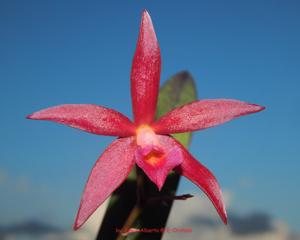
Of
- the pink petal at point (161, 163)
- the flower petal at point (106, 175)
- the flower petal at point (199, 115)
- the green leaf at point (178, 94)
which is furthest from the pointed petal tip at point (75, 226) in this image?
the green leaf at point (178, 94)

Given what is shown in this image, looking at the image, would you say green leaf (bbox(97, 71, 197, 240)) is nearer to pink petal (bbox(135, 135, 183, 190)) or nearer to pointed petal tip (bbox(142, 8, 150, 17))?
pink petal (bbox(135, 135, 183, 190))

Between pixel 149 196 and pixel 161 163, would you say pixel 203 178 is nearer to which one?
pixel 161 163

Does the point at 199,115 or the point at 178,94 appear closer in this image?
the point at 199,115

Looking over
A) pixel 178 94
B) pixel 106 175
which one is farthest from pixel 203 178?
pixel 178 94

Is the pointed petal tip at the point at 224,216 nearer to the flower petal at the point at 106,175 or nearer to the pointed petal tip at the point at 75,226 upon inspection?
the flower petal at the point at 106,175

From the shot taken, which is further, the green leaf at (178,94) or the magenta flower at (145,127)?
the green leaf at (178,94)

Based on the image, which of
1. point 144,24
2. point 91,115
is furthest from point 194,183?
point 144,24
